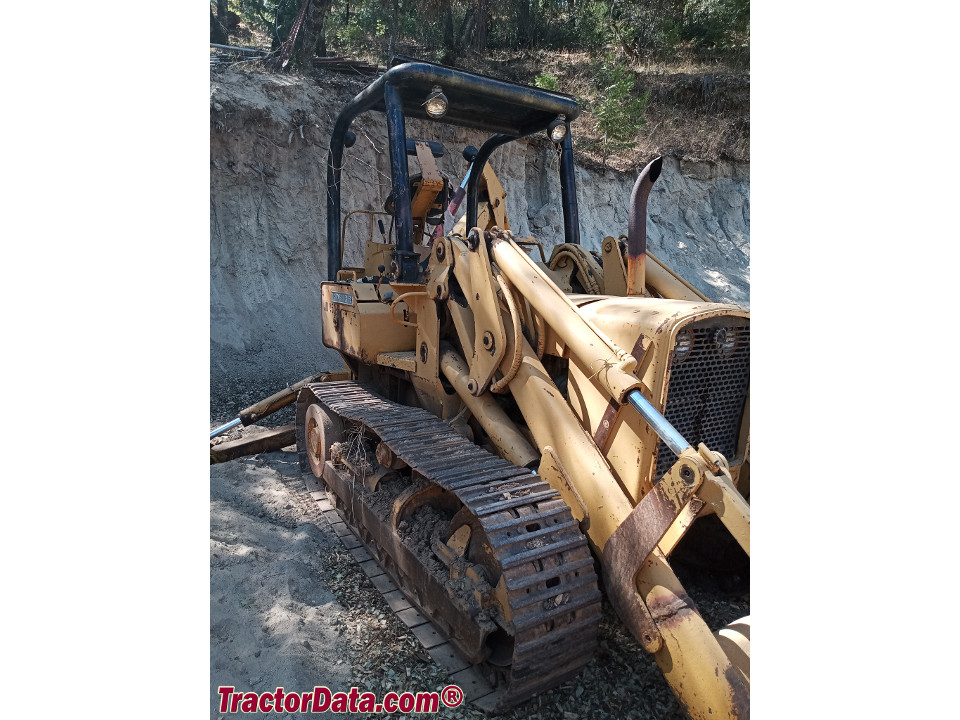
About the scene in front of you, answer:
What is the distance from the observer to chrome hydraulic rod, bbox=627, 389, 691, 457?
1922 mm

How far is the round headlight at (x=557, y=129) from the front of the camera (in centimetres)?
384

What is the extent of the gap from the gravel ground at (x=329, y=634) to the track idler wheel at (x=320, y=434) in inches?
22.0

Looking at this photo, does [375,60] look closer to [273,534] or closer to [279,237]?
[279,237]

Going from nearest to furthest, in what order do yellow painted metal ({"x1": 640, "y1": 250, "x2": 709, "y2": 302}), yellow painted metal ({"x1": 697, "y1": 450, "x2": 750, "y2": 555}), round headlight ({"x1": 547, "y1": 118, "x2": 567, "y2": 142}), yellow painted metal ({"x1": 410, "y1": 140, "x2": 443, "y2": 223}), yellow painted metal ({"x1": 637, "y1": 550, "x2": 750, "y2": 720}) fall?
yellow painted metal ({"x1": 697, "y1": 450, "x2": 750, "y2": 555})
yellow painted metal ({"x1": 637, "y1": 550, "x2": 750, "y2": 720})
yellow painted metal ({"x1": 640, "y1": 250, "x2": 709, "y2": 302})
round headlight ({"x1": 547, "y1": 118, "x2": 567, "y2": 142})
yellow painted metal ({"x1": 410, "y1": 140, "x2": 443, "y2": 223})

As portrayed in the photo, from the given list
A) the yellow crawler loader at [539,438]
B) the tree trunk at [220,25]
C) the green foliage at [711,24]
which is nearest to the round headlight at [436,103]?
the yellow crawler loader at [539,438]

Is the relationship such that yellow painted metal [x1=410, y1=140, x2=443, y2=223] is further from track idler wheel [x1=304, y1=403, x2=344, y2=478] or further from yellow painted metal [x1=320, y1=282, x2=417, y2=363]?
track idler wheel [x1=304, y1=403, x2=344, y2=478]

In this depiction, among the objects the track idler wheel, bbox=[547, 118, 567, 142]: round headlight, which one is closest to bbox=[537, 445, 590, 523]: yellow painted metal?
the track idler wheel

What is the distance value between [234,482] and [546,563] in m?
3.08

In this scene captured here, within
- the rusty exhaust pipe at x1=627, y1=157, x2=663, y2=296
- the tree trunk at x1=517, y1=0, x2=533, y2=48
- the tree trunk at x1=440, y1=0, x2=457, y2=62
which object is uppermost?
the tree trunk at x1=517, y1=0, x2=533, y2=48

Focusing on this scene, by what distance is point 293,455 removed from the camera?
16.9 ft
